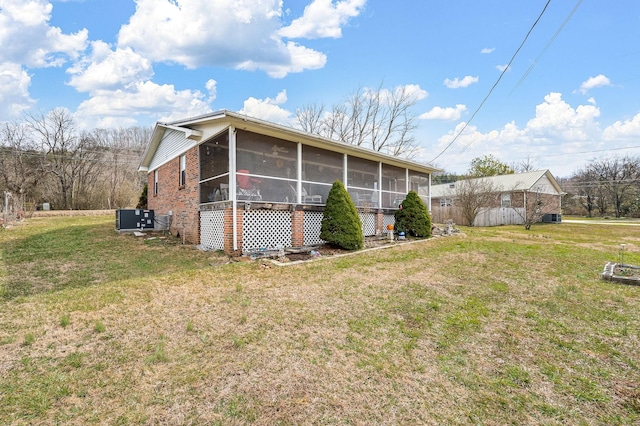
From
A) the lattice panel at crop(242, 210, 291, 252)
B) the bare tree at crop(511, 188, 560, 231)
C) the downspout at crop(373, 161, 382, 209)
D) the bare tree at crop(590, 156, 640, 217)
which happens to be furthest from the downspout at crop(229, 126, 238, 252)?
the bare tree at crop(590, 156, 640, 217)

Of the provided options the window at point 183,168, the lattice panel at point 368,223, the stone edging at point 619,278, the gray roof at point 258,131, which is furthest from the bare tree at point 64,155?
the stone edging at point 619,278

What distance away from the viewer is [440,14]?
11.4 m

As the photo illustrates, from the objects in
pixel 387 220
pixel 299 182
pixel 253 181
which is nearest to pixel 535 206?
pixel 387 220

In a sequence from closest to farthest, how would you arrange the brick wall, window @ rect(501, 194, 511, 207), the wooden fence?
the brick wall
the wooden fence
window @ rect(501, 194, 511, 207)

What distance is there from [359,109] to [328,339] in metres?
29.1

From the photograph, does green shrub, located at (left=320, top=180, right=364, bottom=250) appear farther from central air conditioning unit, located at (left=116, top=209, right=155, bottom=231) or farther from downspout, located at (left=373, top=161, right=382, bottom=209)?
central air conditioning unit, located at (left=116, top=209, right=155, bottom=231)

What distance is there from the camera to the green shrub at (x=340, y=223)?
890 cm

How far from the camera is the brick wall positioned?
990 centimetres

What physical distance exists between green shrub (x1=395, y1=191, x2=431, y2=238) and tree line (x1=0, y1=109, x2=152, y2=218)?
2437 cm

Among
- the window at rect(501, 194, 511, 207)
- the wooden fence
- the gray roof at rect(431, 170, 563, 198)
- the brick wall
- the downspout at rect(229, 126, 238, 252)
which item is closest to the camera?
the downspout at rect(229, 126, 238, 252)

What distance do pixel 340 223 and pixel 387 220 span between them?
15.8 ft

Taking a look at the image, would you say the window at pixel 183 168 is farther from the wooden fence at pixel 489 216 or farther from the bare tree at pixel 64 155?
the bare tree at pixel 64 155

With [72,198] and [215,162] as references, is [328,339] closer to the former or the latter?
[215,162]

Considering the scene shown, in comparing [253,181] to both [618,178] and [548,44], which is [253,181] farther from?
[618,178]
